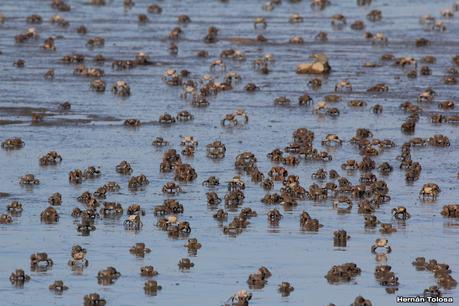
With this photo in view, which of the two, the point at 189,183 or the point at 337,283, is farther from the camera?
the point at 189,183

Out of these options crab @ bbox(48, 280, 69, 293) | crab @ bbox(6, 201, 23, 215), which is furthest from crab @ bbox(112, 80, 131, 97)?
crab @ bbox(48, 280, 69, 293)

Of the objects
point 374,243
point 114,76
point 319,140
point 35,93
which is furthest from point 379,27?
point 374,243

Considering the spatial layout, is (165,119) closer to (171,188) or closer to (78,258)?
(171,188)

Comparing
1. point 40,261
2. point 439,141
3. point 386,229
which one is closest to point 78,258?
point 40,261

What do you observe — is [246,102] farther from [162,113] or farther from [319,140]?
[319,140]

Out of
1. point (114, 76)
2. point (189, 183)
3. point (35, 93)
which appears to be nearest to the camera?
point (189, 183)
